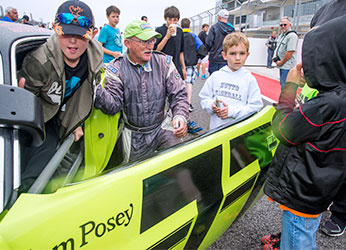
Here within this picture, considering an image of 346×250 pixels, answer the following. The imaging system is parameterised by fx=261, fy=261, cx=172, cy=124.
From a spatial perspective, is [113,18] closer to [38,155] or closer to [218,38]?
[218,38]

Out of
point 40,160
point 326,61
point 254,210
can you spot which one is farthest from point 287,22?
point 40,160

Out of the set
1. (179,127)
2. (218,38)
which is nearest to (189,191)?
(179,127)

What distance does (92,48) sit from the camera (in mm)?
1776

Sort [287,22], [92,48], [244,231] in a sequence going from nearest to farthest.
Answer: [92,48] → [244,231] → [287,22]

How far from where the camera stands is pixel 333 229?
6.40ft

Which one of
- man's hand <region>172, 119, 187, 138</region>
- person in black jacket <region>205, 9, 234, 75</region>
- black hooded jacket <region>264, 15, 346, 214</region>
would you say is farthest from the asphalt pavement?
person in black jacket <region>205, 9, 234, 75</region>

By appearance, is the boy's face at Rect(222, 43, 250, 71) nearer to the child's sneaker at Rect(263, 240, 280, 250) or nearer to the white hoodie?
the white hoodie

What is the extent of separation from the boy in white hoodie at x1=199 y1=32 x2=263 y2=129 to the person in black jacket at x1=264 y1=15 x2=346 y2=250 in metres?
0.70

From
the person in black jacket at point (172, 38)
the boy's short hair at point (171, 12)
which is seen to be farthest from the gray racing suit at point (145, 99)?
the boy's short hair at point (171, 12)

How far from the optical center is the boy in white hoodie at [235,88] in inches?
83.7

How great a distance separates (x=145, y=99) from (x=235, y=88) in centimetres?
77

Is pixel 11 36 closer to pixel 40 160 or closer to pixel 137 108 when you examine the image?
pixel 40 160

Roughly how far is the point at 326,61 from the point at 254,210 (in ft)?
4.81

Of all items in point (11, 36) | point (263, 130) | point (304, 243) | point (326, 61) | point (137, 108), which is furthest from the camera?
point (137, 108)
